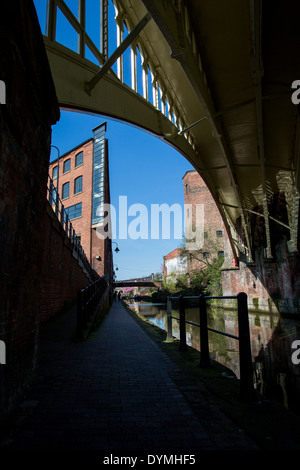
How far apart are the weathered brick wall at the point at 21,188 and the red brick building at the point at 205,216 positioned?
33.9 m

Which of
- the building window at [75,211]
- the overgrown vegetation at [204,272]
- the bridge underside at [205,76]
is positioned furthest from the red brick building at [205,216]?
the bridge underside at [205,76]

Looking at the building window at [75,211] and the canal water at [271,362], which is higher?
the building window at [75,211]

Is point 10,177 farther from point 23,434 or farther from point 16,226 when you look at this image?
point 23,434

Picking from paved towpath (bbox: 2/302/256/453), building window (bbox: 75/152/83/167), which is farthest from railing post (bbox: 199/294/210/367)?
building window (bbox: 75/152/83/167)

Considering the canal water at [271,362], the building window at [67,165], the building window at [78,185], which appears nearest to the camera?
the canal water at [271,362]

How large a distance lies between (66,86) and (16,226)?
13.9ft

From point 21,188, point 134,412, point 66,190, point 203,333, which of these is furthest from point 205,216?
point 134,412

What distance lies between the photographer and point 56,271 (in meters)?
9.88

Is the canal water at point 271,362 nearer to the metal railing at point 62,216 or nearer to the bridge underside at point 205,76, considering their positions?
the bridge underside at point 205,76

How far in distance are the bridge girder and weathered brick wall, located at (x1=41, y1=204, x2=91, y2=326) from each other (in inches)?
166

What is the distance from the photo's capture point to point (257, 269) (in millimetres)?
21031

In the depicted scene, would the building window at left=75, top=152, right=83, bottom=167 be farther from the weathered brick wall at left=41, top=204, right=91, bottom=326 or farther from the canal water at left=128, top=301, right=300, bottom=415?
the canal water at left=128, top=301, right=300, bottom=415

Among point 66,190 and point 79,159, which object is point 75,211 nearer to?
point 66,190

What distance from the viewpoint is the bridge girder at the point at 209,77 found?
5.79m
